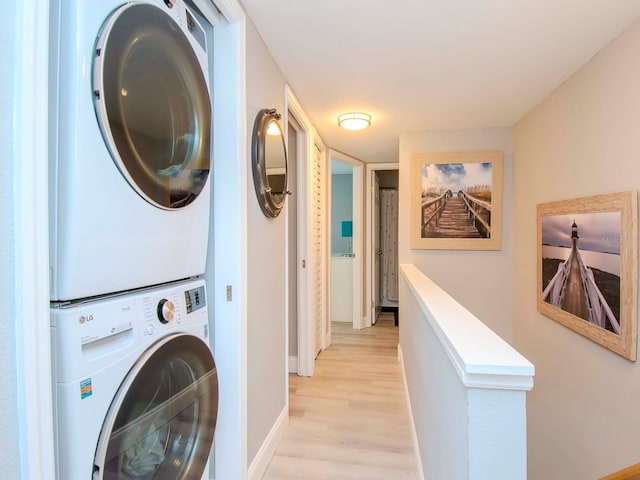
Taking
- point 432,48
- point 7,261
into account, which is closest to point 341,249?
point 432,48

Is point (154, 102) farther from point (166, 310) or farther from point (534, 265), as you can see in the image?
point (534, 265)

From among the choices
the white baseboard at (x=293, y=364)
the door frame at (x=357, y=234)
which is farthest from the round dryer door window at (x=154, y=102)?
the door frame at (x=357, y=234)

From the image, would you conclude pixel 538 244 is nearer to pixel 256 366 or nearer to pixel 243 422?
pixel 256 366

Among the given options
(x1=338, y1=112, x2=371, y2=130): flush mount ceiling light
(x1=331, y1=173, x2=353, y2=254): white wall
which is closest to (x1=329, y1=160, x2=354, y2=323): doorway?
(x1=331, y1=173, x2=353, y2=254): white wall

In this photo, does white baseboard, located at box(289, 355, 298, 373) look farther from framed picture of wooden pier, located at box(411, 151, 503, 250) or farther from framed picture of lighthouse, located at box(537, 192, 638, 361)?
framed picture of lighthouse, located at box(537, 192, 638, 361)

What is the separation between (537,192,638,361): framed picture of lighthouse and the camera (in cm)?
156

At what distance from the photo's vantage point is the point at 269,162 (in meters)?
1.76

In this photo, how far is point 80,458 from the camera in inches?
26.7

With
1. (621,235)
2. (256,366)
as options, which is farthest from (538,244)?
(256,366)

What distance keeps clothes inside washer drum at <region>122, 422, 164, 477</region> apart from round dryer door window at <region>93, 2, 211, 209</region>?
0.58 metres

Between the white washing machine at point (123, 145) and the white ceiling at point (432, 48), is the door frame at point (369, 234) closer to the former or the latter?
the white ceiling at point (432, 48)

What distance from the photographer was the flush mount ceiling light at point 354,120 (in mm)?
2631

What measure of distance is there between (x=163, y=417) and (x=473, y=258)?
112 inches

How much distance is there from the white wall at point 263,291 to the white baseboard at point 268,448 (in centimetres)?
3
